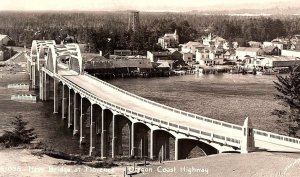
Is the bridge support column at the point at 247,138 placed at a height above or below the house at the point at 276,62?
above

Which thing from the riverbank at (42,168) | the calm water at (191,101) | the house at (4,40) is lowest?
the calm water at (191,101)

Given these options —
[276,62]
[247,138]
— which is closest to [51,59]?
[247,138]

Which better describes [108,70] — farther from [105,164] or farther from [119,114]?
[105,164]

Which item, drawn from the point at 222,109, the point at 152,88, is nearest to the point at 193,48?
the point at 152,88

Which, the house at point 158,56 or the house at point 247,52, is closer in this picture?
the house at point 158,56

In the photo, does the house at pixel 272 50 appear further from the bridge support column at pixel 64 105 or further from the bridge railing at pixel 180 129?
the bridge railing at pixel 180 129

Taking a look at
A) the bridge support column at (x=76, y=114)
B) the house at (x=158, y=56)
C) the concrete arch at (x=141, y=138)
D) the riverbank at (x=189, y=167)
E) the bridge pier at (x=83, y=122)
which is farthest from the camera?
the house at (x=158, y=56)

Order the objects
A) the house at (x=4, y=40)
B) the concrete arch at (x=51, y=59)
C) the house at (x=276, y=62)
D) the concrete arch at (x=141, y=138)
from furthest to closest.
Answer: the house at (x=4, y=40)
the house at (x=276, y=62)
the concrete arch at (x=51, y=59)
the concrete arch at (x=141, y=138)

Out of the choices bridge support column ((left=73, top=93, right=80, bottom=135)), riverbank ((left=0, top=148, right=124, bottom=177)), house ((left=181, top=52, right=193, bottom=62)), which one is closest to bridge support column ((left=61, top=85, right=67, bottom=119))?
bridge support column ((left=73, top=93, right=80, bottom=135))

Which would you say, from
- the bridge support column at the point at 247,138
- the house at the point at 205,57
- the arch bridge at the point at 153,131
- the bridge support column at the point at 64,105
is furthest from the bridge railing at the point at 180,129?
the house at the point at 205,57
